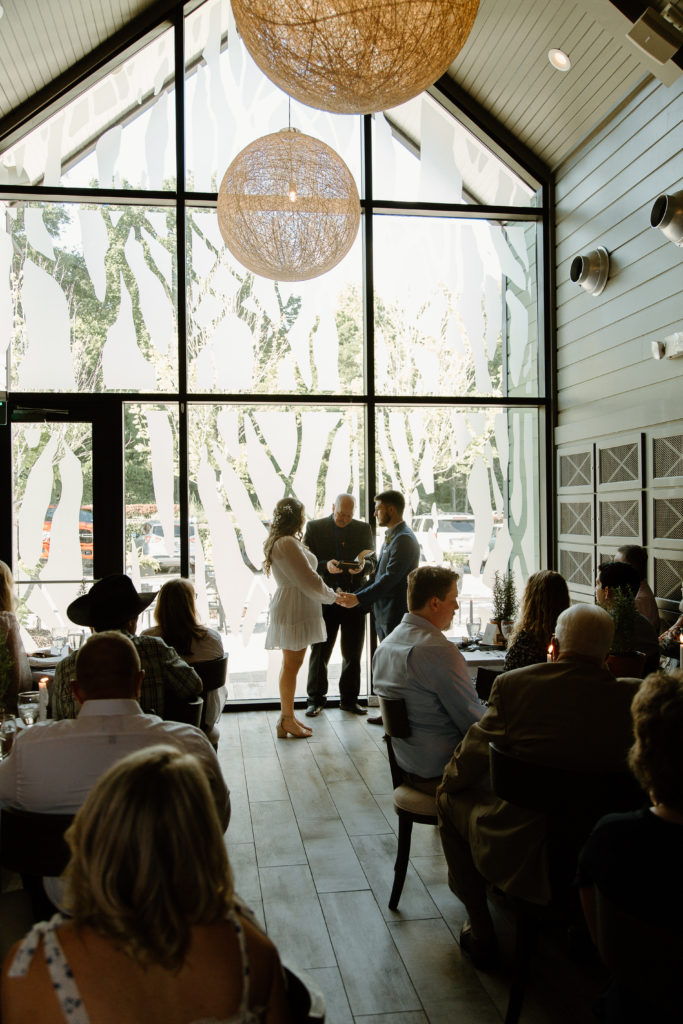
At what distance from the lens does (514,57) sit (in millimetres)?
6176

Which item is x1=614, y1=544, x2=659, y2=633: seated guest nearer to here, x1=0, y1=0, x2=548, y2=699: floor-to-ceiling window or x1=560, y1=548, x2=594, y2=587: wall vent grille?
x1=560, y1=548, x2=594, y2=587: wall vent grille

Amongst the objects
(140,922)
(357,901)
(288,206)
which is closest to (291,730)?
(357,901)

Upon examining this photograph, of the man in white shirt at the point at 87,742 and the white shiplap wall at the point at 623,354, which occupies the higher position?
the white shiplap wall at the point at 623,354

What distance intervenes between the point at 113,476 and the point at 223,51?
11.5 ft

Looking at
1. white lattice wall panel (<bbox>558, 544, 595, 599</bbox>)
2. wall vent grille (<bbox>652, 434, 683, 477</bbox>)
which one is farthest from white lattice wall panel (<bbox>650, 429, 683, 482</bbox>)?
white lattice wall panel (<bbox>558, 544, 595, 599</bbox>)

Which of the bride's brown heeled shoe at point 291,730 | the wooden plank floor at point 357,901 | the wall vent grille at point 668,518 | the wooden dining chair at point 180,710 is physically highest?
the wall vent grille at point 668,518

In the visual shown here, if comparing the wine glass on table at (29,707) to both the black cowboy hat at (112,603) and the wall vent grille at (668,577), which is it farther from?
the wall vent grille at (668,577)

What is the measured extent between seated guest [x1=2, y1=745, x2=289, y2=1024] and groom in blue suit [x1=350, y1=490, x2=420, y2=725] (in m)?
5.01

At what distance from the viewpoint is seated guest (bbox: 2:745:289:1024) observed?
3.99ft

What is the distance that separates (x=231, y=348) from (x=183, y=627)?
3.17 m

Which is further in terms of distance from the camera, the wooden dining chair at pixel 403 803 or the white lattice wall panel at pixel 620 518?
the white lattice wall panel at pixel 620 518

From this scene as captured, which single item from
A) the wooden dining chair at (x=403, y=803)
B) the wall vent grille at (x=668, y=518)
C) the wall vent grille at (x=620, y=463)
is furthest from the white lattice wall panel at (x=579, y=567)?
the wooden dining chair at (x=403, y=803)

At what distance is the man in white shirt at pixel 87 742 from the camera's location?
2.12m

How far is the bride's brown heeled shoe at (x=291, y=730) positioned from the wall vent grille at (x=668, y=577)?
2.55m
